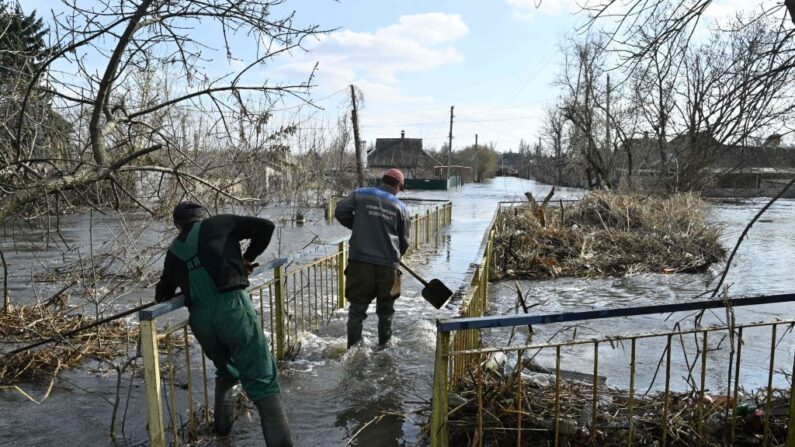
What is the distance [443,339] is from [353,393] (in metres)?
2.15

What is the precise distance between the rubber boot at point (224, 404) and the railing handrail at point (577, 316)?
1.66 meters

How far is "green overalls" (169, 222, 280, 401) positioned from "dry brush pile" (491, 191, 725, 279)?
6986 mm

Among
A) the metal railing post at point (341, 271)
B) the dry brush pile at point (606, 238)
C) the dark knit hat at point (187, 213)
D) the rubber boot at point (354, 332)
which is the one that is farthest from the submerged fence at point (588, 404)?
the dry brush pile at point (606, 238)

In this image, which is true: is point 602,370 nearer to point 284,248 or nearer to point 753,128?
point 753,128

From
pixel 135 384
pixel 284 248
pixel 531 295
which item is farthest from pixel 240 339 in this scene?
pixel 284 248

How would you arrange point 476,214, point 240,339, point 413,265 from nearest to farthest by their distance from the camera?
point 240,339 < point 413,265 < point 476,214

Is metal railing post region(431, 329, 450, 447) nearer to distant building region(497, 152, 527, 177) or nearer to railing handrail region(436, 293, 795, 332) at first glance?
railing handrail region(436, 293, 795, 332)

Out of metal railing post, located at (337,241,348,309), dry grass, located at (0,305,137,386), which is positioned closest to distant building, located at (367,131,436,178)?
metal railing post, located at (337,241,348,309)

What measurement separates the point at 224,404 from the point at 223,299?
2.59 feet

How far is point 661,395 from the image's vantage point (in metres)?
3.51

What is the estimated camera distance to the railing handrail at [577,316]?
2.50 m

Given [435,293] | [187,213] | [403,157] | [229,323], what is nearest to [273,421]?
[229,323]

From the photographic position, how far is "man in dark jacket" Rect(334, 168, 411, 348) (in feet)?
17.0

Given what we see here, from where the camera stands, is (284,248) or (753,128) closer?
(753,128)
